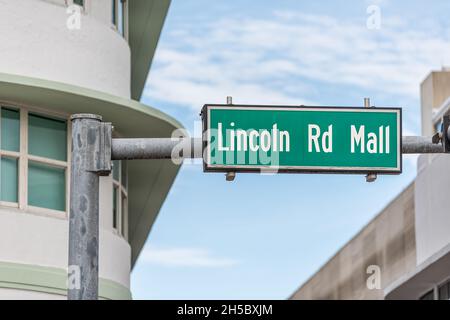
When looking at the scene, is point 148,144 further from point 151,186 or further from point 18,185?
point 151,186

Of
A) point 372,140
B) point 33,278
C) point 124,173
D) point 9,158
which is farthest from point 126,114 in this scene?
point 372,140

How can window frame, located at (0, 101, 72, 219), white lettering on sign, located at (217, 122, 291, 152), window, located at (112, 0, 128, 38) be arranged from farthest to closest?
window, located at (112, 0, 128, 38)
window frame, located at (0, 101, 72, 219)
white lettering on sign, located at (217, 122, 291, 152)

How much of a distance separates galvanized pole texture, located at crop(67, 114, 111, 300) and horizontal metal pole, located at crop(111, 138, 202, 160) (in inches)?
5.1

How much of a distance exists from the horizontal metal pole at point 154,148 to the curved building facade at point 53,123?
28.0 feet

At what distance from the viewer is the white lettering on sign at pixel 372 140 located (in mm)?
12773

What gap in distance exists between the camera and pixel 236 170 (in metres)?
12.5

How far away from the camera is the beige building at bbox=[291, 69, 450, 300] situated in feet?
84.5

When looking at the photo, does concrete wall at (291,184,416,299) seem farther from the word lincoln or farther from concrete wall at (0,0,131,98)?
the word lincoln

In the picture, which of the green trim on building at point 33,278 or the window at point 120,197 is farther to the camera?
the window at point 120,197

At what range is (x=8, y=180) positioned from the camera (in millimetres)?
21016

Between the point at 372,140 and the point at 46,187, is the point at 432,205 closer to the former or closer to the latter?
the point at 46,187

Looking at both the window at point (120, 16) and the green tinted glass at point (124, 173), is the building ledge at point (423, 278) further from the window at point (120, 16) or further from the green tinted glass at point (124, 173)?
the window at point (120, 16)

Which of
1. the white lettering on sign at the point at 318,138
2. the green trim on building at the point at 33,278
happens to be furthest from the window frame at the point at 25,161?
the white lettering on sign at the point at 318,138

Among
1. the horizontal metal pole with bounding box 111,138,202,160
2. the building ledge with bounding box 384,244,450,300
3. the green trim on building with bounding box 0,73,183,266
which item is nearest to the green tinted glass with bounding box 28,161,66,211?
the green trim on building with bounding box 0,73,183,266
